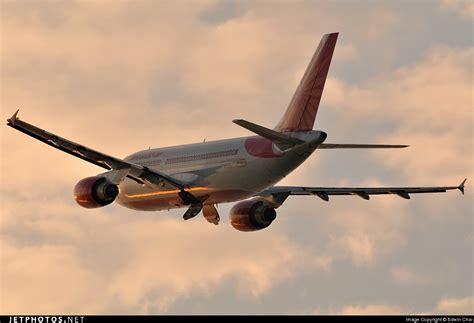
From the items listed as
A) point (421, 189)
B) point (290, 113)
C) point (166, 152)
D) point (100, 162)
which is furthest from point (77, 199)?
point (421, 189)

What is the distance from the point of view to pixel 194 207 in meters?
96.1

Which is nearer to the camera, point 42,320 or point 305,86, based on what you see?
point 42,320

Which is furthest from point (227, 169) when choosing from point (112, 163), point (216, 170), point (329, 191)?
point (329, 191)

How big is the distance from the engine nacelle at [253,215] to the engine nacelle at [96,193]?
11488 millimetres

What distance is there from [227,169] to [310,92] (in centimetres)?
811

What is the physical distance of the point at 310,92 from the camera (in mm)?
92000

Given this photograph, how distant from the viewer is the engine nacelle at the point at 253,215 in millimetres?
100562

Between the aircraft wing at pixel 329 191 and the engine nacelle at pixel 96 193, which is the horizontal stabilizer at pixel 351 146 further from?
the engine nacelle at pixel 96 193

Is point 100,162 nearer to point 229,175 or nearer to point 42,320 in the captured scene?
point 229,175

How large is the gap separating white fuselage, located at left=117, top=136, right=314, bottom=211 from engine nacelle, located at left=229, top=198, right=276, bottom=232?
18.7 ft

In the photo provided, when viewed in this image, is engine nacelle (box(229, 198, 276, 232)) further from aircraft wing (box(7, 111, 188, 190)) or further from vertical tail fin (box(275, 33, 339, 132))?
vertical tail fin (box(275, 33, 339, 132))

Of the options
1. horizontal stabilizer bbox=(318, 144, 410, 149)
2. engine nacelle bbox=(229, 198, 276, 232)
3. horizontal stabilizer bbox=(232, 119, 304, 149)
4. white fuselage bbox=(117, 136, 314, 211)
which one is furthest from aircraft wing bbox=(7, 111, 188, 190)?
horizontal stabilizer bbox=(318, 144, 410, 149)

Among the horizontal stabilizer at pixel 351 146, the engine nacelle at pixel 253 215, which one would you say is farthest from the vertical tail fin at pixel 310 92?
the engine nacelle at pixel 253 215

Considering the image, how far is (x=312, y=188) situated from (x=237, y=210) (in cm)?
624
